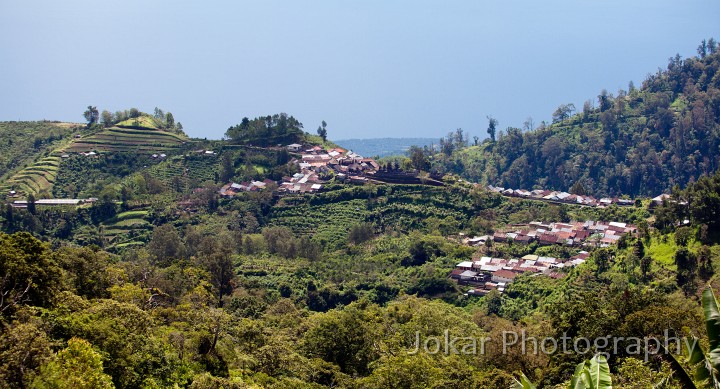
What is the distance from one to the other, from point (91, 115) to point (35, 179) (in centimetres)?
1554

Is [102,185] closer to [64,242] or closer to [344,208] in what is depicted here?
[64,242]

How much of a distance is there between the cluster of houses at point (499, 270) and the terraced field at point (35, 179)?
3621 cm

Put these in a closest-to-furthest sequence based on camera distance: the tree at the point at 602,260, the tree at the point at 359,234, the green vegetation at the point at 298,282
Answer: the green vegetation at the point at 298,282 < the tree at the point at 602,260 < the tree at the point at 359,234

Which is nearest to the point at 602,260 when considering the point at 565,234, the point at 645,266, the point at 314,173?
the point at 645,266

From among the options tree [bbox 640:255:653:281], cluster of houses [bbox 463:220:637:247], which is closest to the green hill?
cluster of houses [bbox 463:220:637:247]

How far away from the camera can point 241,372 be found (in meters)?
19.9

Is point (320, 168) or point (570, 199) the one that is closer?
point (570, 199)

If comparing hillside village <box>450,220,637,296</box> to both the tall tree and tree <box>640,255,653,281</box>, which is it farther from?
the tall tree

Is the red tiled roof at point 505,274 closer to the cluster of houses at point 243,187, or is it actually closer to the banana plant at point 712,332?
the cluster of houses at point 243,187

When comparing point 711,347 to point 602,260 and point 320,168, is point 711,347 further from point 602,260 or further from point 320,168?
point 320,168

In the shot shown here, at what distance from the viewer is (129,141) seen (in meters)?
69.9

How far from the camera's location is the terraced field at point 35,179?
60.0m

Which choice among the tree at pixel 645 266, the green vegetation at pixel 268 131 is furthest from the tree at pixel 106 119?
the tree at pixel 645 266

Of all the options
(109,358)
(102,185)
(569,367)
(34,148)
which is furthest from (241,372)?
(34,148)
